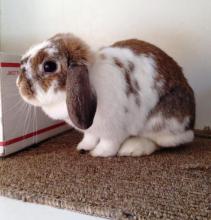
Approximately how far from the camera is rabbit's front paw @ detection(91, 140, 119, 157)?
103cm

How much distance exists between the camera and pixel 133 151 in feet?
3.46

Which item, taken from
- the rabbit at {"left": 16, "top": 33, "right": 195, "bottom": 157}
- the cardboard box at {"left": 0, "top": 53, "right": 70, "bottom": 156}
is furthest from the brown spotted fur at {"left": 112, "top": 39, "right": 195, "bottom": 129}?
the cardboard box at {"left": 0, "top": 53, "right": 70, "bottom": 156}

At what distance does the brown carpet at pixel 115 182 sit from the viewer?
717mm

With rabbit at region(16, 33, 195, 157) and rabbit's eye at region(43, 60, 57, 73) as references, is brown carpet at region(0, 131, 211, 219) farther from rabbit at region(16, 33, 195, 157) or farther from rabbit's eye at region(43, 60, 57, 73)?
rabbit's eye at region(43, 60, 57, 73)

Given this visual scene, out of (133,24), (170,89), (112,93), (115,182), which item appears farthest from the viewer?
(133,24)

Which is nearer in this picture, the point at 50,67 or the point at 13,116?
the point at 50,67

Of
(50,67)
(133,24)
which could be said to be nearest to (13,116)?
(50,67)

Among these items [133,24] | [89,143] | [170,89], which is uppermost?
[133,24]

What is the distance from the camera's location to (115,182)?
85 cm

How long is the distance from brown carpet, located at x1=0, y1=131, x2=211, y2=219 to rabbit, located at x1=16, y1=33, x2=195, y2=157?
7cm

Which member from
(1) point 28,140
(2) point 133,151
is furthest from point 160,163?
(1) point 28,140

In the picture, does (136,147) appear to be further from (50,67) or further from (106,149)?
(50,67)

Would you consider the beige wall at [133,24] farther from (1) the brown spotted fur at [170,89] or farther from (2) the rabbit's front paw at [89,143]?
(2) the rabbit's front paw at [89,143]

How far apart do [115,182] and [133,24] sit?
0.74m
